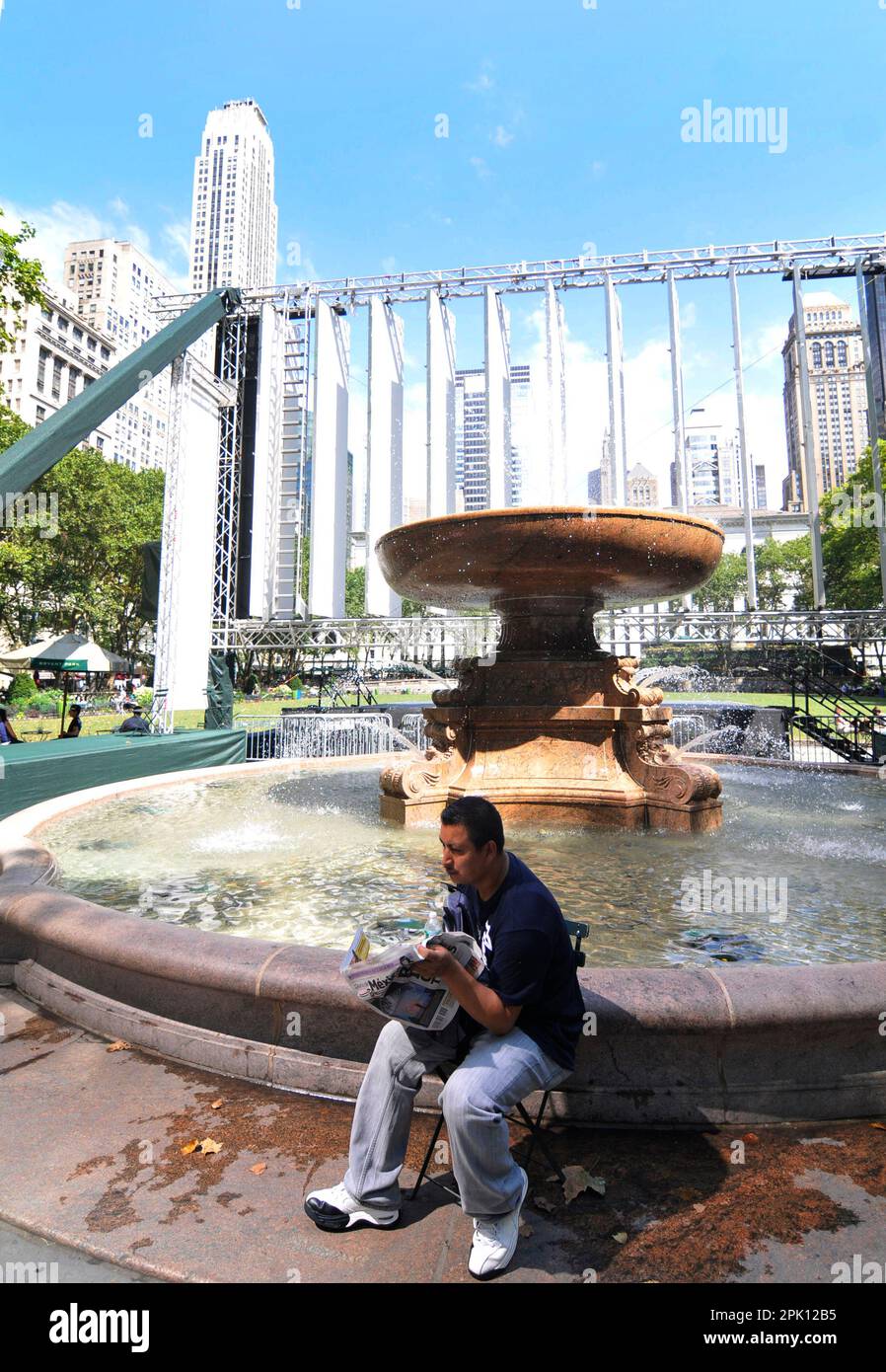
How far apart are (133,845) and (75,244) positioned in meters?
151

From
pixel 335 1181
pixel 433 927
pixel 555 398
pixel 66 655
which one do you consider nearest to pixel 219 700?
pixel 66 655

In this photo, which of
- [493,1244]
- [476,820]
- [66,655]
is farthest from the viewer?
[66,655]

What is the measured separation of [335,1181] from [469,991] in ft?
2.97

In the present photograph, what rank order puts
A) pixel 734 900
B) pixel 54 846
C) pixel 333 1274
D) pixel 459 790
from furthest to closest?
pixel 459 790 < pixel 54 846 < pixel 734 900 < pixel 333 1274

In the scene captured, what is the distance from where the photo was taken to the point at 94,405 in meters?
12.8

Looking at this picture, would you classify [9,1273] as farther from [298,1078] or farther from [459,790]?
[459,790]

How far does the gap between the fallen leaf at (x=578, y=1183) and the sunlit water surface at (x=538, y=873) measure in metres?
1.04

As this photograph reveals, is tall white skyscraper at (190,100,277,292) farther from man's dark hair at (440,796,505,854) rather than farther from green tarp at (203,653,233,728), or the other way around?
man's dark hair at (440,796,505,854)

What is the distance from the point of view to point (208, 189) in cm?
12694

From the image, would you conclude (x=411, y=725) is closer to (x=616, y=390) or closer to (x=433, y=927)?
(x=616, y=390)

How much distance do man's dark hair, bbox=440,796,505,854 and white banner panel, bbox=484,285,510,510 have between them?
1051 inches

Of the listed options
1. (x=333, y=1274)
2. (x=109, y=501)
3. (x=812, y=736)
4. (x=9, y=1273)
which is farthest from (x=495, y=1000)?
(x=109, y=501)

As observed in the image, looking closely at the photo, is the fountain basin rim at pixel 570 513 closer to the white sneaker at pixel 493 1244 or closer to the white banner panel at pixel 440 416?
the white sneaker at pixel 493 1244

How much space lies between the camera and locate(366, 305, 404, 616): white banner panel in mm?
28484
